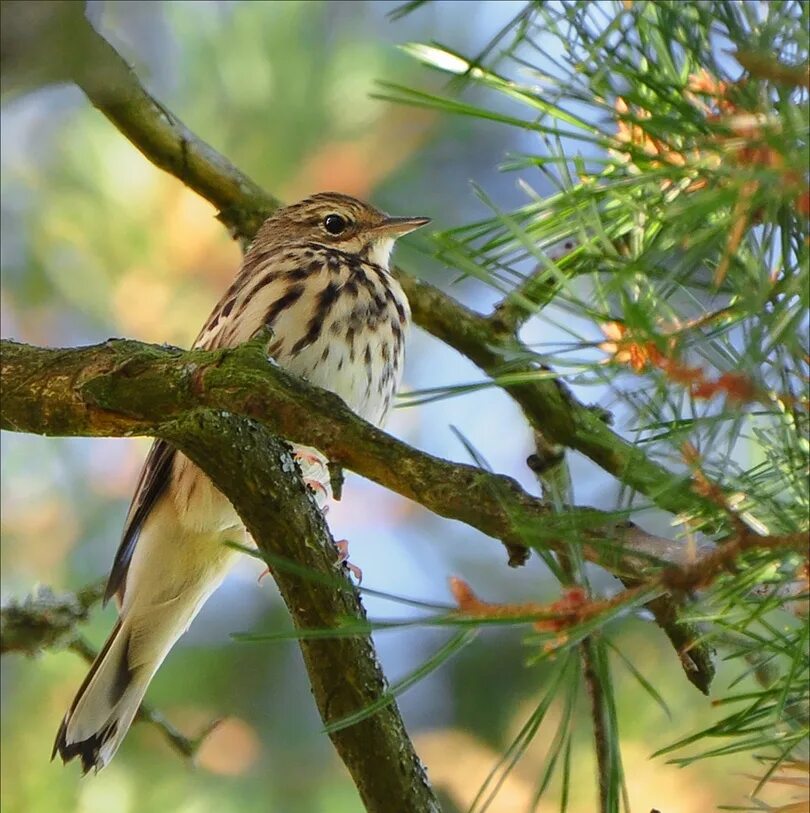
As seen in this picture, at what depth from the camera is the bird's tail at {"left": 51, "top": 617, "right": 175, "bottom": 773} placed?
3.42 meters

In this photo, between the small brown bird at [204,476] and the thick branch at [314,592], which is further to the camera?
the small brown bird at [204,476]

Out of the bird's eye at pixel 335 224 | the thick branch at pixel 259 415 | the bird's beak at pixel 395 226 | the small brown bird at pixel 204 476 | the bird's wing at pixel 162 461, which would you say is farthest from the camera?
the bird's eye at pixel 335 224

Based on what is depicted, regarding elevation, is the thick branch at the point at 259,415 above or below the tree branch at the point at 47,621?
below

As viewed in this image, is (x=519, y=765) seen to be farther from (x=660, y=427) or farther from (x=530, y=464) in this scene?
(x=660, y=427)

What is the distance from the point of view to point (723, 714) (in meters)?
3.77

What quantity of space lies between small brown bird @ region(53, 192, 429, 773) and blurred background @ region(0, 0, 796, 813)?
478 mm

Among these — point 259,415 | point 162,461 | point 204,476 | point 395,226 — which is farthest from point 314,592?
point 395,226

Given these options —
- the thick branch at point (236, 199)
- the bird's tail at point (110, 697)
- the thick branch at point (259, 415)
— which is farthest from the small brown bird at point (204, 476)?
the thick branch at point (259, 415)

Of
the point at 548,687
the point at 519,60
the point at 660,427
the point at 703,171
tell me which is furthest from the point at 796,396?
the point at 519,60

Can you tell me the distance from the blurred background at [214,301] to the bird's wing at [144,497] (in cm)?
64

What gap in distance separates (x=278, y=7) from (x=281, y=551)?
9.60ft

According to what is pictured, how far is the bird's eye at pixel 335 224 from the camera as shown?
3836 millimetres

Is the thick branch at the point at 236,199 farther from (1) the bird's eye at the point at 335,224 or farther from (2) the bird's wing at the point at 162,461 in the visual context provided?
(1) the bird's eye at the point at 335,224

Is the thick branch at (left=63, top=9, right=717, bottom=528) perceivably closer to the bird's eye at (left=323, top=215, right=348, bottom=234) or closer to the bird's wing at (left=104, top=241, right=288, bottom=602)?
the bird's wing at (left=104, top=241, right=288, bottom=602)
